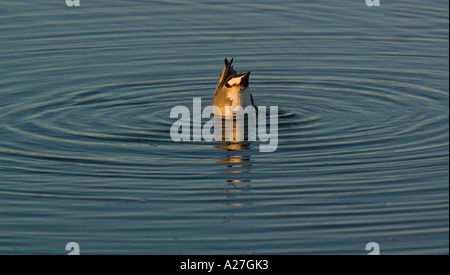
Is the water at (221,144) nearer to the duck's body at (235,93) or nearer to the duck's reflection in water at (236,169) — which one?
the duck's reflection in water at (236,169)

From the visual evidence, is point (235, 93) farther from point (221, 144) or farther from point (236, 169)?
point (236, 169)

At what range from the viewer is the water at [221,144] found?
36.8 ft

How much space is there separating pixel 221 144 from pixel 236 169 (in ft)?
5.12

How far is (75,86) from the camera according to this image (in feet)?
62.2

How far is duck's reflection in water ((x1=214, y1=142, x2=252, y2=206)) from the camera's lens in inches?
488

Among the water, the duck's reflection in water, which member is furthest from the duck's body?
the duck's reflection in water

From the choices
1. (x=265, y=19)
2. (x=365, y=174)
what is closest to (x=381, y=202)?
(x=365, y=174)

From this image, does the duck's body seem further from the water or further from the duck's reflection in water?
the duck's reflection in water

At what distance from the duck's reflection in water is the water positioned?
5 centimetres

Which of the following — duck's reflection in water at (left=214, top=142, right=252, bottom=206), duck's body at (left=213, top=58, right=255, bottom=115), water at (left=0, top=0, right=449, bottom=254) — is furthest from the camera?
duck's body at (left=213, top=58, right=255, bottom=115)

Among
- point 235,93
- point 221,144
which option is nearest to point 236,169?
point 221,144
